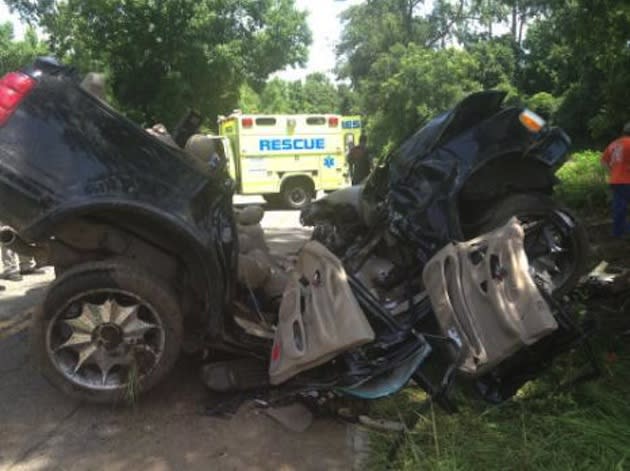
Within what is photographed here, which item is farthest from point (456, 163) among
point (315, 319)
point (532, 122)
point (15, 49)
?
point (15, 49)

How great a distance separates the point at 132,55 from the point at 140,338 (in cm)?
1945

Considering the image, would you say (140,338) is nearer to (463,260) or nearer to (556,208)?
(463,260)

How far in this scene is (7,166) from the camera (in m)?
3.37

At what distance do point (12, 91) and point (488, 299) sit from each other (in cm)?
282

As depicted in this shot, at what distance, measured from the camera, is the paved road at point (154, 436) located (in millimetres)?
3189

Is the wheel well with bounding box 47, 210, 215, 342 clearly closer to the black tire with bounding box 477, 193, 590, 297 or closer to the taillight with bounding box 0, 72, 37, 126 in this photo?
the taillight with bounding box 0, 72, 37, 126

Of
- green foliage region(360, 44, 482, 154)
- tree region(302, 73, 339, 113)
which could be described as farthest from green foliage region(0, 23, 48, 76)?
tree region(302, 73, 339, 113)

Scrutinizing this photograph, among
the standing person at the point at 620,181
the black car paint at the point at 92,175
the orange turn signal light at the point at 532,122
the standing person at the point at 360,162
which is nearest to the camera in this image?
the black car paint at the point at 92,175

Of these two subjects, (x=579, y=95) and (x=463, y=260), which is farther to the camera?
(x=579, y=95)

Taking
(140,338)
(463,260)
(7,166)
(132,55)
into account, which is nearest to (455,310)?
(463,260)

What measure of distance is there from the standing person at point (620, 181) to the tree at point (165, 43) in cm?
1508

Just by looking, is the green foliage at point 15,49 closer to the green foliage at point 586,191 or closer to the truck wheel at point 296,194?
the truck wheel at point 296,194

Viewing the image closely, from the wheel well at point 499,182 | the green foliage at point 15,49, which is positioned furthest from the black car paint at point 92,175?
the green foliage at point 15,49

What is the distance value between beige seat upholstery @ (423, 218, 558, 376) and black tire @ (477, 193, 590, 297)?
1240 mm
